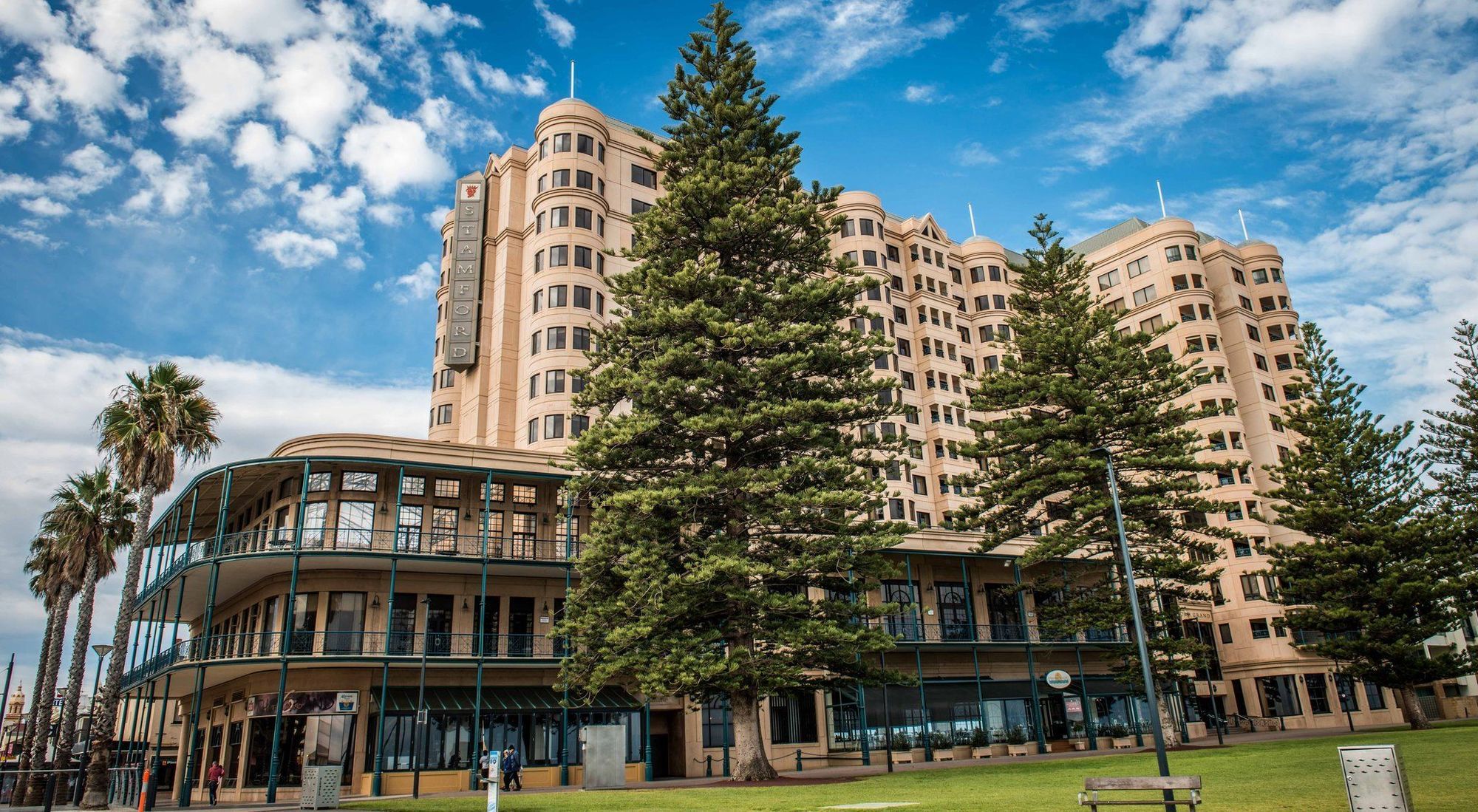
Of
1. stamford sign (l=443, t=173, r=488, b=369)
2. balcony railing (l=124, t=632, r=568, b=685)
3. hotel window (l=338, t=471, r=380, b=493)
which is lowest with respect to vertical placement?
balcony railing (l=124, t=632, r=568, b=685)

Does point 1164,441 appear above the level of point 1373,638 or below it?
A: above

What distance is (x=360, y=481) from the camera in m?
37.5

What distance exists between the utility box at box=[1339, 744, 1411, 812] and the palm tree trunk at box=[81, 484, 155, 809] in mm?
32982

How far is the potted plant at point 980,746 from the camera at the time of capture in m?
44.4

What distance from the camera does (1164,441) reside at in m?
36.6

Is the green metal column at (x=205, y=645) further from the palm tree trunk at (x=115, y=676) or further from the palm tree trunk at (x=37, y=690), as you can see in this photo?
the palm tree trunk at (x=37, y=690)

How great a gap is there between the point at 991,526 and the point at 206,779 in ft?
113

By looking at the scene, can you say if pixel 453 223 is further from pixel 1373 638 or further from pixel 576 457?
pixel 1373 638

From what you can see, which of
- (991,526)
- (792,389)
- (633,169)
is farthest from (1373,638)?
(633,169)

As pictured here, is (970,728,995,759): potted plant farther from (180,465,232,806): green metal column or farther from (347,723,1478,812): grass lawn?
(180,465,232,806): green metal column

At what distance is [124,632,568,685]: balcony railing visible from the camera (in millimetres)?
33719

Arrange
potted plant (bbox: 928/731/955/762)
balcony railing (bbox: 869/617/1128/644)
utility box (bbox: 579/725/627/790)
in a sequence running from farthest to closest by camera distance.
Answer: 1. balcony railing (bbox: 869/617/1128/644)
2. potted plant (bbox: 928/731/955/762)
3. utility box (bbox: 579/725/627/790)

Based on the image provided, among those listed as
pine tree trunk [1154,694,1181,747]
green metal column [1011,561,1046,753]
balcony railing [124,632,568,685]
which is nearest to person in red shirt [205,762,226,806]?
balcony railing [124,632,568,685]

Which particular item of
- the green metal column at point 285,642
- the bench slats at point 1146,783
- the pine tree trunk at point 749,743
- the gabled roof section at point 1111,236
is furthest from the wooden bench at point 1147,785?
the gabled roof section at point 1111,236
